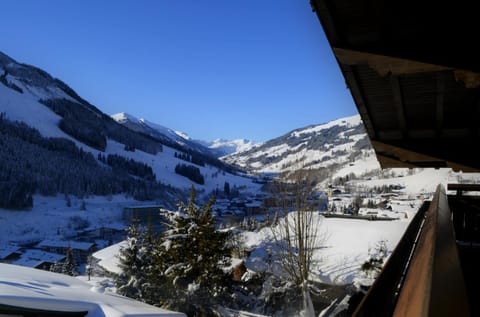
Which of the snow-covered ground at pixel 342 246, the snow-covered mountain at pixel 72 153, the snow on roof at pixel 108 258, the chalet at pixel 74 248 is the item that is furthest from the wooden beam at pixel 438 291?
the snow-covered mountain at pixel 72 153

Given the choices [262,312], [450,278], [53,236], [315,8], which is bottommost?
[53,236]

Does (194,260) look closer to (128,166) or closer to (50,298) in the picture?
(50,298)

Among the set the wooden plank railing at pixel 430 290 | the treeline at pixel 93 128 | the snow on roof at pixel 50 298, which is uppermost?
the treeline at pixel 93 128

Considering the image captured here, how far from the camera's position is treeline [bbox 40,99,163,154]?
5217 inches

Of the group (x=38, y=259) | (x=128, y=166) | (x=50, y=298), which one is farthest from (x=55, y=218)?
(x=50, y=298)

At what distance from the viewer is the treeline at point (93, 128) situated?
435 feet

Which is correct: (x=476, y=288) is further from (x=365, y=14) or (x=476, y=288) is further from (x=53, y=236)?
(x=53, y=236)

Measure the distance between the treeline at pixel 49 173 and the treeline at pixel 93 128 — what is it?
52.2ft

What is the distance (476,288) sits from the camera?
307cm

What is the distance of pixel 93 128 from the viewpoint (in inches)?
5595

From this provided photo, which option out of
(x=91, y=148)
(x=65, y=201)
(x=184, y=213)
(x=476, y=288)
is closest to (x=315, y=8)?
(x=476, y=288)

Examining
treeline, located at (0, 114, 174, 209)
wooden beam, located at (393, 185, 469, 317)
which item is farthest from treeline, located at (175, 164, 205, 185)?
wooden beam, located at (393, 185, 469, 317)

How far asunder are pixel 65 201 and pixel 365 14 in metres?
98.3

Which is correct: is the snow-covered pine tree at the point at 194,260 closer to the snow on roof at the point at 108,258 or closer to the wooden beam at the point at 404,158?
the wooden beam at the point at 404,158
